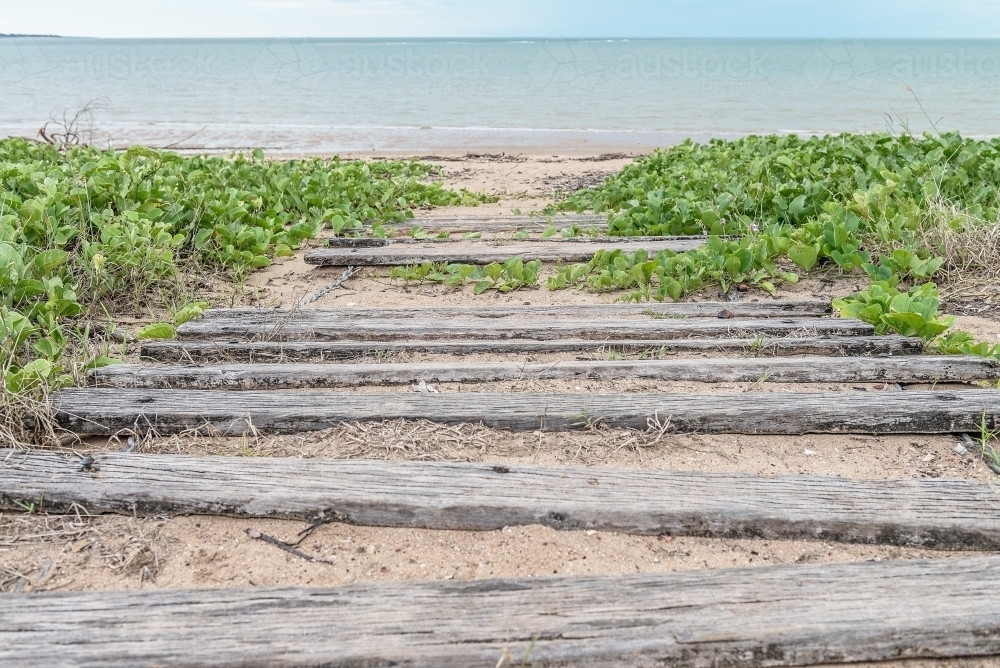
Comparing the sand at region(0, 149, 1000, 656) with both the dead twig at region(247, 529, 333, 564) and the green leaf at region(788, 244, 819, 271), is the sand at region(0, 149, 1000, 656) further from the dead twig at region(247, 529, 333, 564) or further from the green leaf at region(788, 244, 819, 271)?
the green leaf at region(788, 244, 819, 271)

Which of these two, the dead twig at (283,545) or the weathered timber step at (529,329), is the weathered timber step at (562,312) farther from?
the dead twig at (283,545)

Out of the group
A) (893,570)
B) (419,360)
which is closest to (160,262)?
(419,360)

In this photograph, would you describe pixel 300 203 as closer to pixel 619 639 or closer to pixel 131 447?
pixel 131 447

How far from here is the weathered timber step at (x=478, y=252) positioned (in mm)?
4961

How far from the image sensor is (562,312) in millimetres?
3717

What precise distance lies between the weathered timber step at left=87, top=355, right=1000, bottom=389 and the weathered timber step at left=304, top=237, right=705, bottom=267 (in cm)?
205

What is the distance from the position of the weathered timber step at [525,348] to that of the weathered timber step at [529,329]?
115mm

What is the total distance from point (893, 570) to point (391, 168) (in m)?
8.11

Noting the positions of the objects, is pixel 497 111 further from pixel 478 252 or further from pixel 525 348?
pixel 525 348

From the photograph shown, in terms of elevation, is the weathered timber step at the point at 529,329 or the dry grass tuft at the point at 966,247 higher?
the dry grass tuft at the point at 966,247

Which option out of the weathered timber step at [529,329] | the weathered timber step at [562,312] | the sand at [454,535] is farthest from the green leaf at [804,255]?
the sand at [454,535]

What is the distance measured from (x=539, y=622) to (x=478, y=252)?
3.69 m

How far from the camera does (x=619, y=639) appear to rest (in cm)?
148

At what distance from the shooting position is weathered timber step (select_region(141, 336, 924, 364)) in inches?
121
